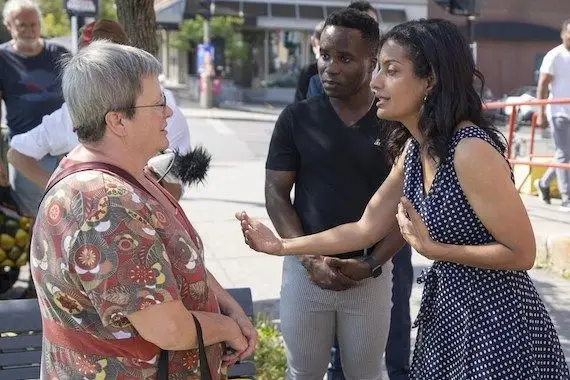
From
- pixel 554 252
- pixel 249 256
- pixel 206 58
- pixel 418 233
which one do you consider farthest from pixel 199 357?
pixel 206 58

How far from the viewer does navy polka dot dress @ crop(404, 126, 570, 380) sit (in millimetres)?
2320

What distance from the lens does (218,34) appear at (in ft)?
95.7

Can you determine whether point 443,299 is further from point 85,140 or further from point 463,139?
point 85,140

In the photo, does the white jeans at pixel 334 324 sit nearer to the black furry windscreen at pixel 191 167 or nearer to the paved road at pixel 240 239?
the black furry windscreen at pixel 191 167

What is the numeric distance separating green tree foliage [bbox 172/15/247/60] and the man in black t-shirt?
26.2 metres

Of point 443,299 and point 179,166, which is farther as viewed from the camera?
point 179,166

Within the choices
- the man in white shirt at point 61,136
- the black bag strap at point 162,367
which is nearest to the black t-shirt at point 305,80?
the man in white shirt at point 61,136

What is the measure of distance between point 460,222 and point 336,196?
832mm

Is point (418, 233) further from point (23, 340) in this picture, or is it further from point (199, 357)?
point (23, 340)

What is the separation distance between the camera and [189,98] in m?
Answer: 31.3

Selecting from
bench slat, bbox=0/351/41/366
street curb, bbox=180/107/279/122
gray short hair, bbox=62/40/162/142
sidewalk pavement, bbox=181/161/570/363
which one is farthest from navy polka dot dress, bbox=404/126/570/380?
street curb, bbox=180/107/279/122

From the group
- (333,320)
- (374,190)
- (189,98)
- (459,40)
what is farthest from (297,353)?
(189,98)

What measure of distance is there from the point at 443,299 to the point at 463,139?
49 centimetres

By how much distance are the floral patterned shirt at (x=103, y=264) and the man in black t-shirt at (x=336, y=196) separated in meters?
1.10
